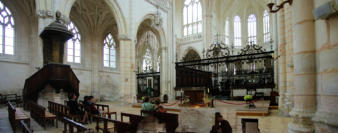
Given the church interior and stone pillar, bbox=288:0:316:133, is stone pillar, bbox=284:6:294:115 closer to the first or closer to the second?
the church interior

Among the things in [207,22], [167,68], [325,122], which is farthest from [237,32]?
[325,122]

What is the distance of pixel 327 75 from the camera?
3.08 metres

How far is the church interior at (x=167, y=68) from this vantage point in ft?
11.7

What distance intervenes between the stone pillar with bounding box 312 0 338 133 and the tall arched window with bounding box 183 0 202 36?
2441 centimetres

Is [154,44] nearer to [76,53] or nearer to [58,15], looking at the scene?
[76,53]

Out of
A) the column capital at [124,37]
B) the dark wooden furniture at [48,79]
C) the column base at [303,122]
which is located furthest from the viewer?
the column capital at [124,37]

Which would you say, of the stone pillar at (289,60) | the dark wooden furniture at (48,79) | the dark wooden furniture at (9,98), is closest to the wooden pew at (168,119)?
the stone pillar at (289,60)

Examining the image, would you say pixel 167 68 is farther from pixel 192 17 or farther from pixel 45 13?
pixel 45 13

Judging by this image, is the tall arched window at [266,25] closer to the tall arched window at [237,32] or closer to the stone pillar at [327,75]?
the tall arched window at [237,32]

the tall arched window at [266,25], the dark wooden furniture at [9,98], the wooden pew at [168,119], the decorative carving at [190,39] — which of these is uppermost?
the tall arched window at [266,25]

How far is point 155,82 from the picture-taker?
2311cm

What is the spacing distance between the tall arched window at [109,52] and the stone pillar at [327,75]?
22269 mm

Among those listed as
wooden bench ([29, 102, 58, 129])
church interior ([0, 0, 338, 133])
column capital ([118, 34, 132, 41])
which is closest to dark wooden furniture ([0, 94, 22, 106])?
church interior ([0, 0, 338, 133])

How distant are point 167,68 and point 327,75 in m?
18.2
